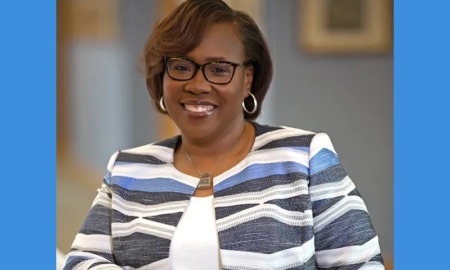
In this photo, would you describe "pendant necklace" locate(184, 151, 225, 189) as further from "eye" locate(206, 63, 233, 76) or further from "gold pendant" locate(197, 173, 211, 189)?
"eye" locate(206, 63, 233, 76)

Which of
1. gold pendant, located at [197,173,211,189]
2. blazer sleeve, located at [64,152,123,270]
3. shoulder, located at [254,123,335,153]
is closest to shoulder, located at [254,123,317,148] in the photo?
shoulder, located at [254,123,335,153]

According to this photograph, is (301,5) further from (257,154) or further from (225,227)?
(225,227)

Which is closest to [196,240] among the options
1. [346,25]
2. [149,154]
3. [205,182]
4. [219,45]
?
[205,182]

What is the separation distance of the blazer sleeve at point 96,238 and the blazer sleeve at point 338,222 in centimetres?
44

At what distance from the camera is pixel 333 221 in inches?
60.3

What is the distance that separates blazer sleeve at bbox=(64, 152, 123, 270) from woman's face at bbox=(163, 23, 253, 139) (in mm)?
234

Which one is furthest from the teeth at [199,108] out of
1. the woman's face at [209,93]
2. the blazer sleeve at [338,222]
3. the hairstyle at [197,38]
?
the blazer sleeve at [338,222]

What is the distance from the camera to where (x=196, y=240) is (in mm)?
1539

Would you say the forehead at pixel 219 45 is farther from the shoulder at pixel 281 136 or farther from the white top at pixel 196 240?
the white top at pixel 196 240

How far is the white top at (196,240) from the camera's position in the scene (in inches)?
59.9

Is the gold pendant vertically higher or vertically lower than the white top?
higher

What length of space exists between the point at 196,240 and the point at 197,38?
1.27 feet

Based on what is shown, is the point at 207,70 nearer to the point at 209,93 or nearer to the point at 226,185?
the point at 209,93

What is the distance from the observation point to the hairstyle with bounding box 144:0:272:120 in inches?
60.9
